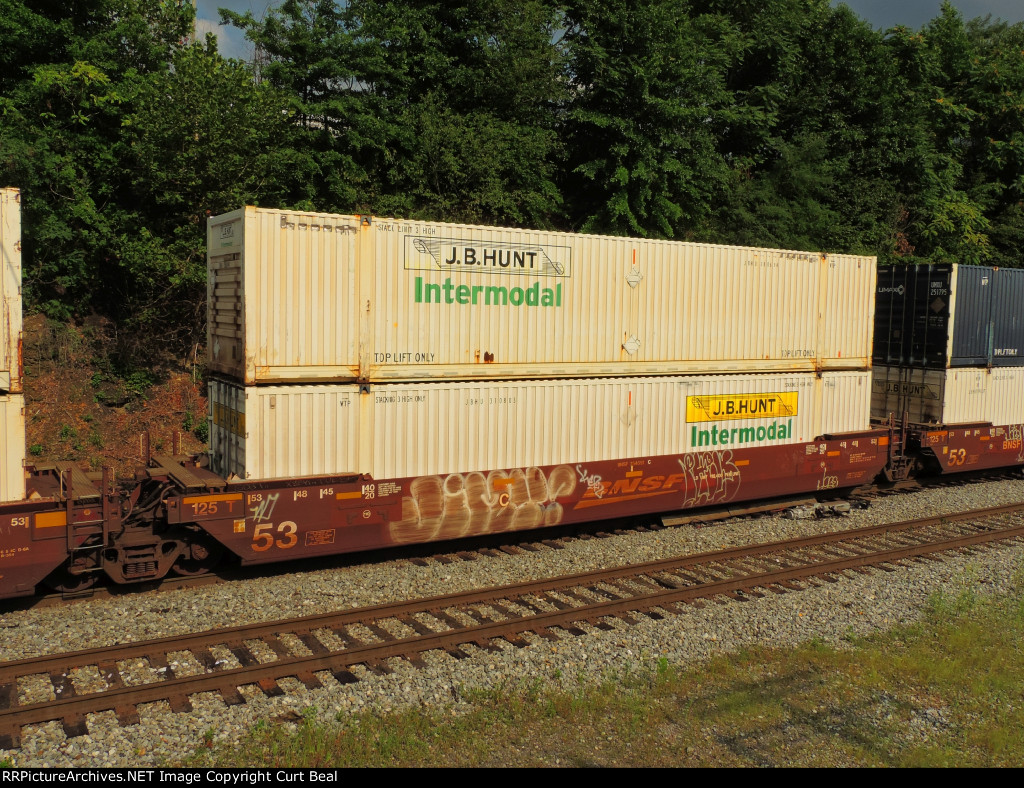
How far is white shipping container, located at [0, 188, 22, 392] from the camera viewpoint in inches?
332

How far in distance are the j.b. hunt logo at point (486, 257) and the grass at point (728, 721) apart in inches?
226

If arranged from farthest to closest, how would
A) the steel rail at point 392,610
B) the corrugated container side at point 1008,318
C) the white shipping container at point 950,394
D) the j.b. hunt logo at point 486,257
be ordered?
the corrugated container side at point 1008,318
the white shipping container at point 950,394
the j.b. hunt logo at point 486,257
the steel rail at point 392,610

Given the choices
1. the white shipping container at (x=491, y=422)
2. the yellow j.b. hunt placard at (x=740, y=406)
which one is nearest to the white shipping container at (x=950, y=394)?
the white shipping container at (x=491, y=422)

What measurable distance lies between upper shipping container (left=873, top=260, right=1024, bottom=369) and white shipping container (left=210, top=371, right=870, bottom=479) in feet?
12.4

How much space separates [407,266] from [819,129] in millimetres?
27675

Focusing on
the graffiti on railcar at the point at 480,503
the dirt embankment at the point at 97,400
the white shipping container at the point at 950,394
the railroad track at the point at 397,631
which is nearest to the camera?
the railroad track at the point at 397,631

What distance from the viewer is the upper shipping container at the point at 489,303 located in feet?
Answer: 32.4

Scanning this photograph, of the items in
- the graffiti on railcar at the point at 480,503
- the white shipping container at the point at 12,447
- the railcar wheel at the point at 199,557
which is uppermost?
the white shipping container at the point at 12,447

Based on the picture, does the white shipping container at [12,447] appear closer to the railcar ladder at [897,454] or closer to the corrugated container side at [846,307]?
the corrugated container side at [846,307]

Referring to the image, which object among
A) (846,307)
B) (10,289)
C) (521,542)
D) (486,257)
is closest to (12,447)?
(10,289)

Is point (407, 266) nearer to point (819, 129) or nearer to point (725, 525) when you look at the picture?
point (725, 525)

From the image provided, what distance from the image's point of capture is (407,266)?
1068cm

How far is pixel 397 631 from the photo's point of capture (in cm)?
892

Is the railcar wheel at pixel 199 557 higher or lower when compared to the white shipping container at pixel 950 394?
lower
